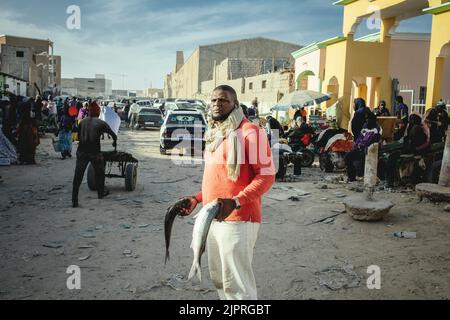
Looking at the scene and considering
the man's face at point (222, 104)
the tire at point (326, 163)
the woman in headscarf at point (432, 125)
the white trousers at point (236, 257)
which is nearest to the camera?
the white trousers at point (236, 257)

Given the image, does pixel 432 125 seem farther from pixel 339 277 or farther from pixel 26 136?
pixel 26 136

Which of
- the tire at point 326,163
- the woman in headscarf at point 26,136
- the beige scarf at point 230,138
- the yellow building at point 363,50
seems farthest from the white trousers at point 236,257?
the yellow building at point 363,50

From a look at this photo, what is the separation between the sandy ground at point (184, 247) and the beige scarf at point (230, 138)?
1.74 m

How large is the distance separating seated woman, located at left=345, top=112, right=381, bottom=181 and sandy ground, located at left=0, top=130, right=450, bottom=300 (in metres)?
1.37

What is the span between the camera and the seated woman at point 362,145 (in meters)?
9.89

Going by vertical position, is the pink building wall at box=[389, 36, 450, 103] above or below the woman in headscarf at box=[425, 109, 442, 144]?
above

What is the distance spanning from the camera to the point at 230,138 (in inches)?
115

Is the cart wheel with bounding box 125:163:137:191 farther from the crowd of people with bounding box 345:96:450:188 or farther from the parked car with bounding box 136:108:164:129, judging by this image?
the parked car with bounding box 136:108:164:129

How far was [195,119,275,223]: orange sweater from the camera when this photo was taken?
2836 millimetres

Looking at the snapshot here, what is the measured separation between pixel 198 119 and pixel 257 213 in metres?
12.2

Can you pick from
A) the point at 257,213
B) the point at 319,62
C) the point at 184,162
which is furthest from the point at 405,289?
the point at 319,62

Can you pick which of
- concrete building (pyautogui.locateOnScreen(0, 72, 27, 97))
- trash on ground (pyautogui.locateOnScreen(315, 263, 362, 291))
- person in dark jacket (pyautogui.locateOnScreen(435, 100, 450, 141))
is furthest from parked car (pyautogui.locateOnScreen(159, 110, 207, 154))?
concrete building (pyautogui.locateOnScreen(0, 72, 27, 97))

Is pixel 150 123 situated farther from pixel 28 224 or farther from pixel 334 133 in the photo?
pixel 28 224

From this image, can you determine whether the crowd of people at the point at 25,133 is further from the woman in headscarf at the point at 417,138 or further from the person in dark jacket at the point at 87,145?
the woman in headscarf at the point at 417,138
